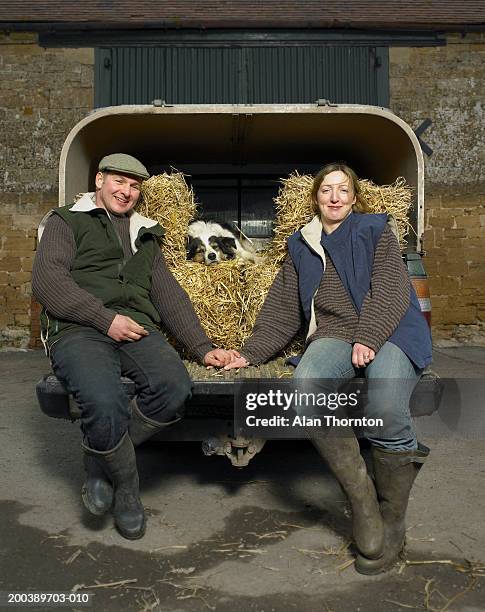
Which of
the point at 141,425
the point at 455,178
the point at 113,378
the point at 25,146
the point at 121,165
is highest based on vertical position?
the point at 25,146

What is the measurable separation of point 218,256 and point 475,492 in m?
2.18

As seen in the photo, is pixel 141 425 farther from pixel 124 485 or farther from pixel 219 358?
pixel 219 358

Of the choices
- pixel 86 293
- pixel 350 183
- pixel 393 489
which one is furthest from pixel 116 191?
pixel 393 489

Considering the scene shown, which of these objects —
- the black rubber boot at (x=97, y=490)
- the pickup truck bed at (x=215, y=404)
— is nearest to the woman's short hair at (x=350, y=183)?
the pickup truck bed at (x=215, y=404)

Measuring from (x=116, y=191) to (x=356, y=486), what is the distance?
194cm

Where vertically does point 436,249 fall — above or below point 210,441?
above

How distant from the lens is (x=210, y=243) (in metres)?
4.54

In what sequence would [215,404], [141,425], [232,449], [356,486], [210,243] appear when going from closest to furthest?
[356,486], [141,425], [215,404], [232,449], [210,243]

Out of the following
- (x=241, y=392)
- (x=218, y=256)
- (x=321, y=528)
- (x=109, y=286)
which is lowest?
(x=321, y=528)

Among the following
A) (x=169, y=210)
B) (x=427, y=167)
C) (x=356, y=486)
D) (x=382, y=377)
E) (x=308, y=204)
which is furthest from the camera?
(x=427, y=167)

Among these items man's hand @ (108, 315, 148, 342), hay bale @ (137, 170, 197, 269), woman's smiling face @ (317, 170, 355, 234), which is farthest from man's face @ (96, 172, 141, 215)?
woman's smiling face @ (317, 170, 355, 234)

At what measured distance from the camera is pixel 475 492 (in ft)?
12.4

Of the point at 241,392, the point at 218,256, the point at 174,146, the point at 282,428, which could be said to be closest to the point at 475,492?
the point at 282,428

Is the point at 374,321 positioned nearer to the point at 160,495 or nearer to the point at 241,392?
the point at 241,392
